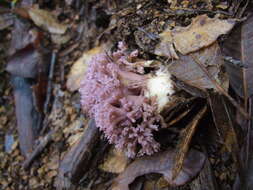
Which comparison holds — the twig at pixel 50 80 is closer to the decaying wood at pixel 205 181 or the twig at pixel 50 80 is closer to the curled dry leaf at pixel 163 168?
the curled dry leaf at pixel 163 168

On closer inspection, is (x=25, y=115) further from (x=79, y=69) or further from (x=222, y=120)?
(x=222, y=120)

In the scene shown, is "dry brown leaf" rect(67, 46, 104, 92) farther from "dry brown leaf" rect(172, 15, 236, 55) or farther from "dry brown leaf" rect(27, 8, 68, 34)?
"dry brown leaf" rect(172, 15, 236, 55)

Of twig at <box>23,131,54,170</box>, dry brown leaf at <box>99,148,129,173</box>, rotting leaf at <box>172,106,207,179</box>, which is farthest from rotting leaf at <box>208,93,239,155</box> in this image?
Result: twig at <box>23,131,54,170</box>

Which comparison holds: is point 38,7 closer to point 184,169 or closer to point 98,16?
point 98,16

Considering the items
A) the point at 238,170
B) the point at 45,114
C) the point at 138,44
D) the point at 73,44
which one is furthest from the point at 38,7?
the point at 238,170

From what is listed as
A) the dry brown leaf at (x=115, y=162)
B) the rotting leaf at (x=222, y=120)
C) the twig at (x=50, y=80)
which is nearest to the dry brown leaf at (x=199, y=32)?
the rotting leaf at (x=222, y=120)

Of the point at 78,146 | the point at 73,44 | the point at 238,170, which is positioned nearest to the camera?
the point at 238,170
